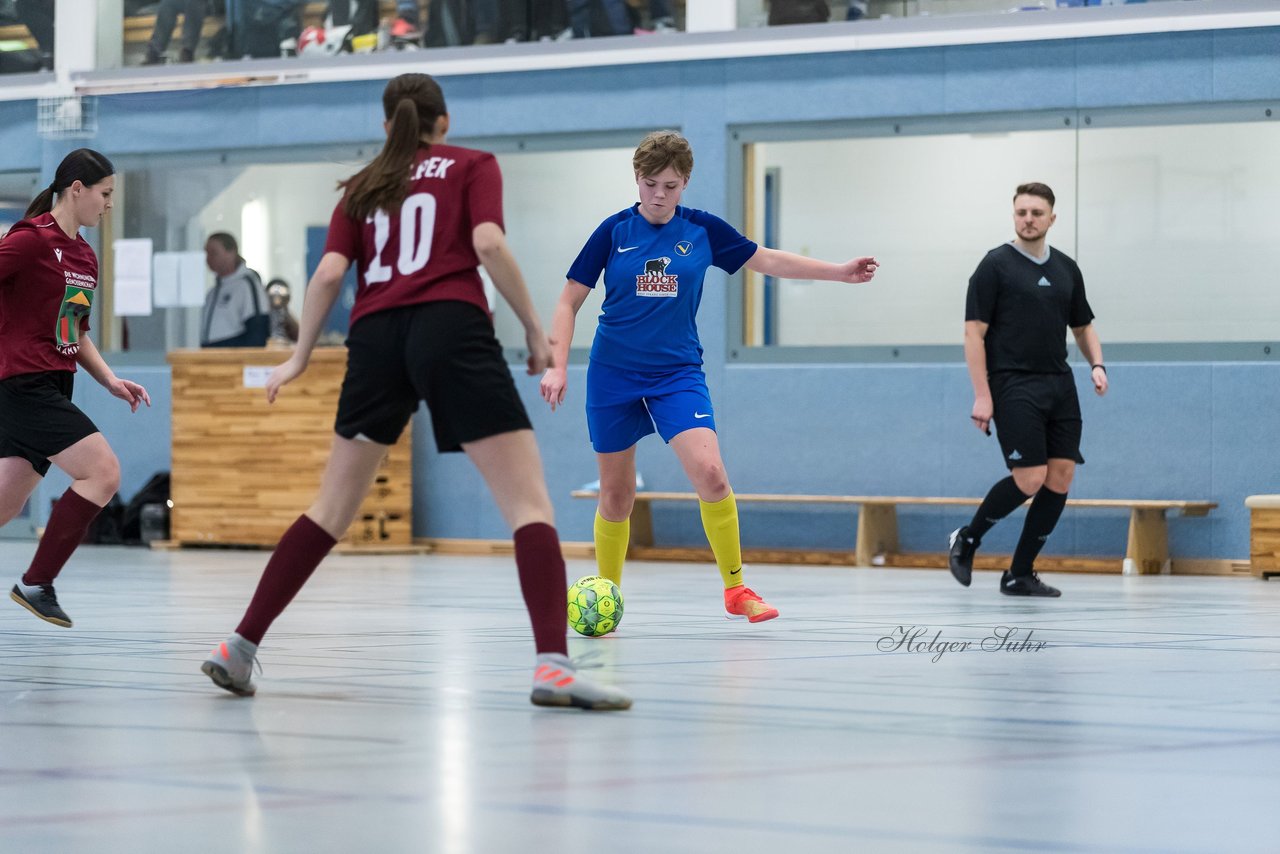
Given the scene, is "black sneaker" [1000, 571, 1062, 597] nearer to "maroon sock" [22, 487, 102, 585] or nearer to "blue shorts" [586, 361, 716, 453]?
"blue shorts" [586, 361, 716, 453]

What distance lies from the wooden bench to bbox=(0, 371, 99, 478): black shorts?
17.6 feet

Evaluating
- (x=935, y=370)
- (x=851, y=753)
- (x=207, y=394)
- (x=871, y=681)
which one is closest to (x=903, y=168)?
(x=935, y=370)

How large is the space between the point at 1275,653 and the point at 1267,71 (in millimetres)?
7334

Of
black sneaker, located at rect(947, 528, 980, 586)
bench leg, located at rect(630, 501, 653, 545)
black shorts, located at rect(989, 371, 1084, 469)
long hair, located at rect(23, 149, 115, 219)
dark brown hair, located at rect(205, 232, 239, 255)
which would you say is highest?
dark brown hair, located at rect(205, 232, 239, 255)

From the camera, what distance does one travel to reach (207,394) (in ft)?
49.8

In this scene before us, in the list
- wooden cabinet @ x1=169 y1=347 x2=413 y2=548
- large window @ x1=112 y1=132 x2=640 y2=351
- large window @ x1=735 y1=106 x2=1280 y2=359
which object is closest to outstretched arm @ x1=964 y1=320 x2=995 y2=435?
large window @ x1=735 y1=106 x2=1280 y2=359

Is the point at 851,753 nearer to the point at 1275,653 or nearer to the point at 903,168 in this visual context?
the point at 1275,653

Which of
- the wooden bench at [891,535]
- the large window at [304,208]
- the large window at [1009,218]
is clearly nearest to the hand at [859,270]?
the wooden bench at [891,535]

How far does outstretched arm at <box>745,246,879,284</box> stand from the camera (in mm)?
7188

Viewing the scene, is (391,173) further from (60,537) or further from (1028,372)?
(1028,372)

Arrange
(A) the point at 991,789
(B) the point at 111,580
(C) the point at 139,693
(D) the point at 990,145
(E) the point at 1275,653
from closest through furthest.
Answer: (A) the point at 991,789, (C) the point at 139,693, (E) the point at 1275,653, (B) the point at 111,580, (D) the point at 990,145

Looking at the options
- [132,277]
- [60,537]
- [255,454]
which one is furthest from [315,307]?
[132,277]

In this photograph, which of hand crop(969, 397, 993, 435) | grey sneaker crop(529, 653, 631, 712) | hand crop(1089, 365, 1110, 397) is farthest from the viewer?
hand crop(1089, 365, 1110, 397)

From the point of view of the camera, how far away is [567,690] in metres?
4.80
